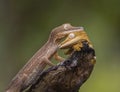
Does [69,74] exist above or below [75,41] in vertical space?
below

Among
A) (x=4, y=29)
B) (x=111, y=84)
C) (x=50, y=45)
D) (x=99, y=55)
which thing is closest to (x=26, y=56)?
(x=4, y=29)

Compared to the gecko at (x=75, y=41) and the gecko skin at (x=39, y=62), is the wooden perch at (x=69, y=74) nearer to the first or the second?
the gecko at (x=75, y=41)

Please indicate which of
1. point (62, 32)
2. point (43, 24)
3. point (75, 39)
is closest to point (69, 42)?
point (75, 39)

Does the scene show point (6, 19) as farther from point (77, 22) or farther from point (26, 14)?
point (77, 22)

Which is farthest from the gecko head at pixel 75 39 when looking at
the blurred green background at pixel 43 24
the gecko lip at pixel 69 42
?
the blurred green background at pixel 43 24

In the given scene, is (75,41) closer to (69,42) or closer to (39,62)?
(69,42)

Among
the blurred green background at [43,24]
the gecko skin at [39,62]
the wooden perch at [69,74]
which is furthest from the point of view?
the blurred green background at [43,24]
